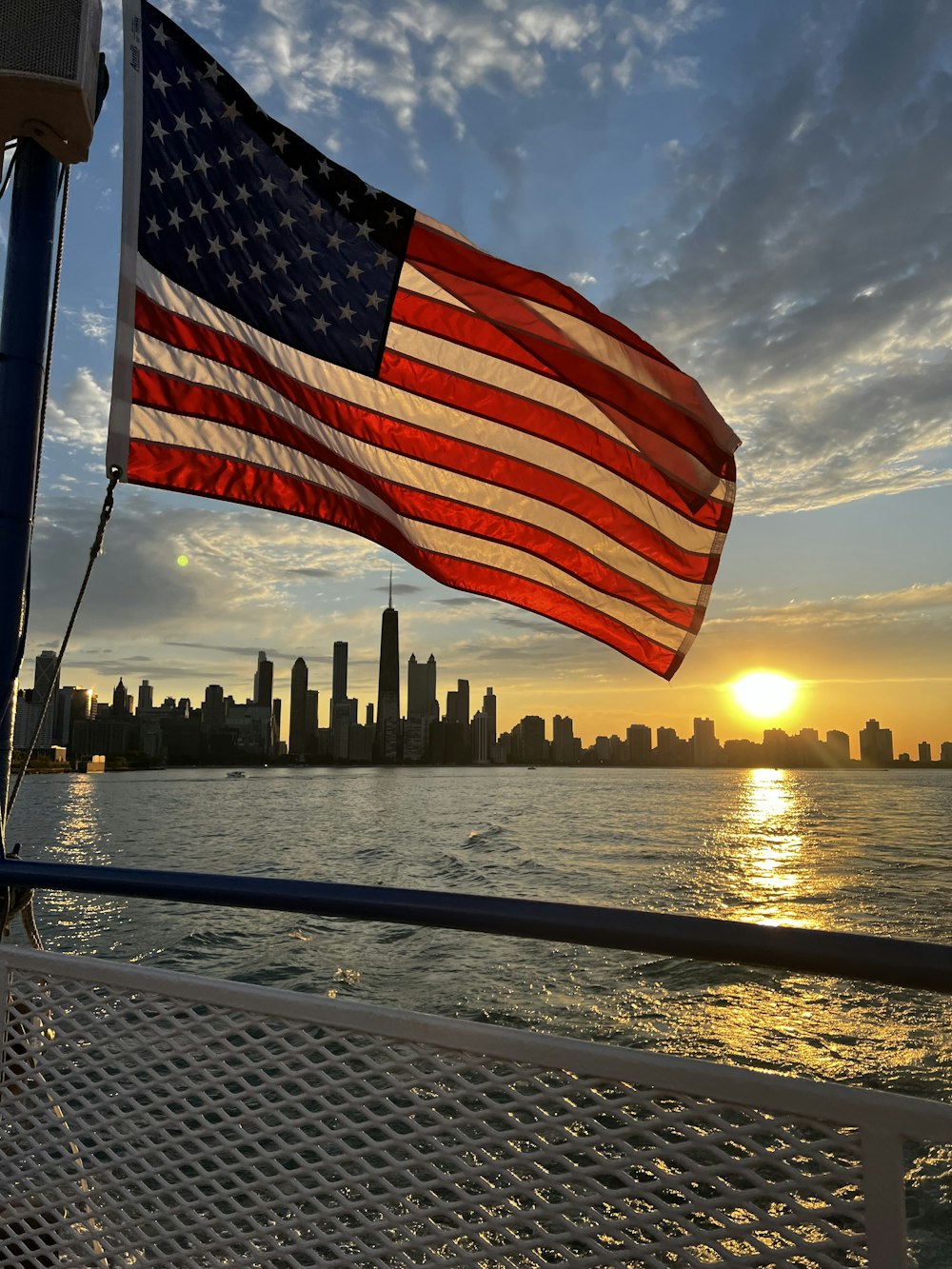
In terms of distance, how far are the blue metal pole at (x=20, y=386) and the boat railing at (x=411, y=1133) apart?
0.91m

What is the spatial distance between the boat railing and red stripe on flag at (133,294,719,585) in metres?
2.53

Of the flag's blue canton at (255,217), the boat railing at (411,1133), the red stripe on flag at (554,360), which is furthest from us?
the red stripe on flag at (554,360)

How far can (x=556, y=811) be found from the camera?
287 feet

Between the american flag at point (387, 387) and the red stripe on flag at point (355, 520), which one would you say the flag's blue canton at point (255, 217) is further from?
the red stripe on flag at point (355, 520)

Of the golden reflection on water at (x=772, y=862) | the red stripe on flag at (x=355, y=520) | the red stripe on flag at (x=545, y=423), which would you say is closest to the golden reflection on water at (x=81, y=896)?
the red stripe on flag at (x=355, y=520)

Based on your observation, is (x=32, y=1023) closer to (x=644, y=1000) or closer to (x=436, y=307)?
(x=436, y=307)

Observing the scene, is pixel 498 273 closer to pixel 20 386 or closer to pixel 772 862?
pixel 20 386

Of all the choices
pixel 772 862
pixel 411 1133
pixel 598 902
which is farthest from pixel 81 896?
pixel 411 1133

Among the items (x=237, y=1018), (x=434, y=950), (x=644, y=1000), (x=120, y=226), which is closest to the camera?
(x=237, y=1018)

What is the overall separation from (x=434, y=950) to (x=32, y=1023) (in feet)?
59.2

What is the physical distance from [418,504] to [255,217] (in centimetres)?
156

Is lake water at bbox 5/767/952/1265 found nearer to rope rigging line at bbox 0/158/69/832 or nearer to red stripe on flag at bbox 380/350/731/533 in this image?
red stripe on flag at bbox 380/350/731/533

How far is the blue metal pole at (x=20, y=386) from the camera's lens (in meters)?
3.16

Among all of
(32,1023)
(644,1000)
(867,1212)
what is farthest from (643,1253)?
(644,1000)
